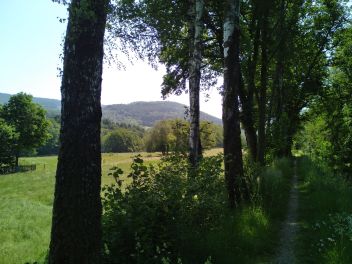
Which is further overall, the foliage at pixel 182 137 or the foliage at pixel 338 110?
the foliage at pixel 338 110

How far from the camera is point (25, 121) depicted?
240 feet

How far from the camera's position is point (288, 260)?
304 inches

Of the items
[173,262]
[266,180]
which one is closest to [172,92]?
[266,180]

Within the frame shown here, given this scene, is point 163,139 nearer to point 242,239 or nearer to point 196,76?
point 196,76

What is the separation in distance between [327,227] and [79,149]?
20.0 feet

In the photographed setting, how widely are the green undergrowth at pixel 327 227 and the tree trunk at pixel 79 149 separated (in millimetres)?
3667

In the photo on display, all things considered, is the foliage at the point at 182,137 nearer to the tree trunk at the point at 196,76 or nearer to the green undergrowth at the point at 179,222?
the tree trunk at the point at 196,76

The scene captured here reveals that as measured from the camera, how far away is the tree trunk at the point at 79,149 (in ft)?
17.6

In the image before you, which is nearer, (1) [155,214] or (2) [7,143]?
(1) [155,214]

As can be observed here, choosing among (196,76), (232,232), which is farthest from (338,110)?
(232,232)

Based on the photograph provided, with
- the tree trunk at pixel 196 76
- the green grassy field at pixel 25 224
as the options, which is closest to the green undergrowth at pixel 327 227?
the green grassy field at pixel 25 224

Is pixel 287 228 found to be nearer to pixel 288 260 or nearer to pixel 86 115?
pixel 288 260

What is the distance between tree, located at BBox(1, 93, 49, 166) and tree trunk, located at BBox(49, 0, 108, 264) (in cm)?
6904

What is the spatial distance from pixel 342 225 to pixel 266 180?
3894mm
